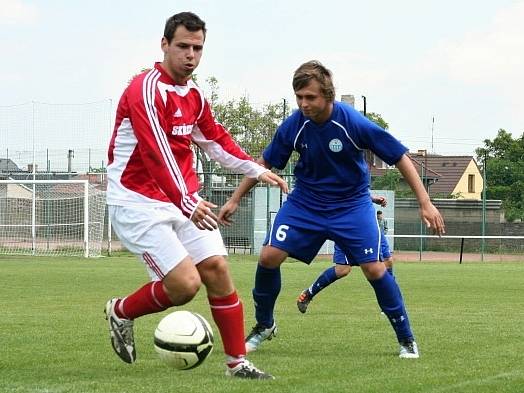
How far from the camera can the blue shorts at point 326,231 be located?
765 centimetres

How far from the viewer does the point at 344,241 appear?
25.2 feet

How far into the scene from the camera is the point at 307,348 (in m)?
8.14

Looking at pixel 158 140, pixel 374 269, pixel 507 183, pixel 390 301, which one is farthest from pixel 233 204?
pixel 507 183

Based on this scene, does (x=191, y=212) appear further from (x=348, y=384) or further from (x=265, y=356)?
(x=265, y=356)

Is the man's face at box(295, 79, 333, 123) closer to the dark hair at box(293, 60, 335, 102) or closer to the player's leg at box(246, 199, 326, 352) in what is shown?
the dark hair at box(293, 60, 335, 102)

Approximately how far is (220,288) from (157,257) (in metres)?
0.49

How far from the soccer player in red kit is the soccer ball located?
8.2 inches

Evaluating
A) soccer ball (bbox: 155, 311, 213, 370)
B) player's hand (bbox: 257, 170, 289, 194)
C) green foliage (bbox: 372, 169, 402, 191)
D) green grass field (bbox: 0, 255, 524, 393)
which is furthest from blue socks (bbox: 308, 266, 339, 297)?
green foliage (bbox: 372, 169, 402, 191)

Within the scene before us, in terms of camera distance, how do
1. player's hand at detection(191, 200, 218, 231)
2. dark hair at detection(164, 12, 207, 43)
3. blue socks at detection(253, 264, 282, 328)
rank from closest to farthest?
player's hand at detection(191, 200, 218, 231) → dark hair at detection(164, 12, 207, 43) → blue socks at detection(253, 264, 282, 328)

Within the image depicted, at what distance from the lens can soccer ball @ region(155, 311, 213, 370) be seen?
6129mm

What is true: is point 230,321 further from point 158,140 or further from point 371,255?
point 371,255

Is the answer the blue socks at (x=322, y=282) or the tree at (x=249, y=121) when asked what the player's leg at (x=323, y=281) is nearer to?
the blue socks at (x=322, y=282)

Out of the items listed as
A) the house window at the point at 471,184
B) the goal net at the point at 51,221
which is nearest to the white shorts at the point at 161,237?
the goal net at the point at 51,221

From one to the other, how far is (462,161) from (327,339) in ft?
206
